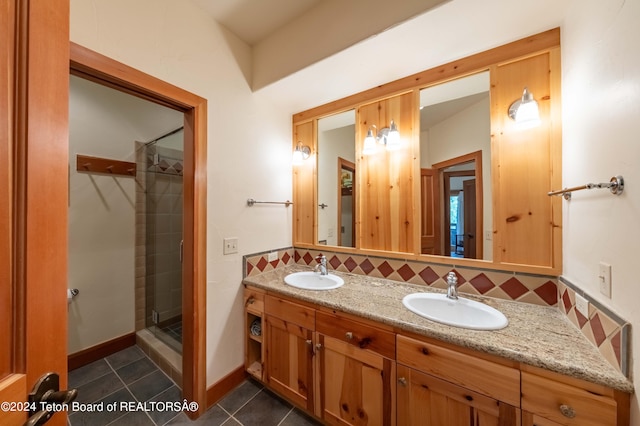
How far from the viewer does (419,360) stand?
1.06m

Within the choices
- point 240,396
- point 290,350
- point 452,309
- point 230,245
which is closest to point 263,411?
point 240,396

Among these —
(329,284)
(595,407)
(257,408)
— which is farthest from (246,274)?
(595,407)

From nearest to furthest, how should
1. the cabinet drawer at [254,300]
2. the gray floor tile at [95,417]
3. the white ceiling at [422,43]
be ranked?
the white ceiling at [422,43] < the gray floor tile at [95,417] < the cabinet drawer at [254,300]

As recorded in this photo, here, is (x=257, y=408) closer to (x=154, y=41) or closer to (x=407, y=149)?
(x=407, y=149)

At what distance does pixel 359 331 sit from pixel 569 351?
80cm

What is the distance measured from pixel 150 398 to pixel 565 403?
227cm

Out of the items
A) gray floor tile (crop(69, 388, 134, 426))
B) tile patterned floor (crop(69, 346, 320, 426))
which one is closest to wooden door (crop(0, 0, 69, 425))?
tile patterned floor (crop(69, 346, 320, 426))

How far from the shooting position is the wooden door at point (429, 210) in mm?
1630

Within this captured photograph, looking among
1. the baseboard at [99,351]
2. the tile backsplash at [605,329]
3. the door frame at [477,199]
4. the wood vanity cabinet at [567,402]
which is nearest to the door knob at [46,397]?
the wood vanity cabinet at [567,402]

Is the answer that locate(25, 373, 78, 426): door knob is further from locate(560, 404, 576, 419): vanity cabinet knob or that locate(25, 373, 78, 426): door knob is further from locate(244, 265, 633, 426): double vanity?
locate(560, 404, 576, 419): vanity cabinet knob

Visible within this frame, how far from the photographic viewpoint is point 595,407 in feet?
2.50

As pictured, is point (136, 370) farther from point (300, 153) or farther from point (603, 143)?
point (603, 143)

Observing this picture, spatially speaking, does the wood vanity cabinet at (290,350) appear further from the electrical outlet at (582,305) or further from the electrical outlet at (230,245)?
the electrical outlet at (582,305)

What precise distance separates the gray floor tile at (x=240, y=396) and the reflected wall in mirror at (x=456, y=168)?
1.59 meters
